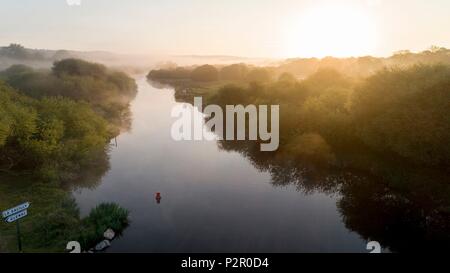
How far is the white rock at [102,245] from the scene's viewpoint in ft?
61.7

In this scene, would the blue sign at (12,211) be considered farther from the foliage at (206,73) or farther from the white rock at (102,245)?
the foliage at (206,73)

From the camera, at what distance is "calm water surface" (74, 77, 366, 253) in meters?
19.8

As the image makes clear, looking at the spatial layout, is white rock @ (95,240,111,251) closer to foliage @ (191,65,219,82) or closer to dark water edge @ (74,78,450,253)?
dark water edge @ (74,78,450,253)

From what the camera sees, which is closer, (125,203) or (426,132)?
(125,203)

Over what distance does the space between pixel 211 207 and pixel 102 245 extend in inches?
349

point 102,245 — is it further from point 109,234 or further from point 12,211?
point 12,211

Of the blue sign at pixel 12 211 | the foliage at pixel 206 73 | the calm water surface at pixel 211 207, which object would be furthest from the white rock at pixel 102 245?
the foliage at pixel 206 73

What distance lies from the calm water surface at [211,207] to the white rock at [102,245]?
43 cm

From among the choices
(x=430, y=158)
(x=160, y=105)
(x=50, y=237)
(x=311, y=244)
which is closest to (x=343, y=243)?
(x=311, y=244)

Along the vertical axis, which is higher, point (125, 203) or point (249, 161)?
point (249, 161)

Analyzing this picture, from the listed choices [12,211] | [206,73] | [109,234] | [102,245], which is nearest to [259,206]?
[109,234]

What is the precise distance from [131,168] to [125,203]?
29.2 ft

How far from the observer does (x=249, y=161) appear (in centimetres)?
3634
